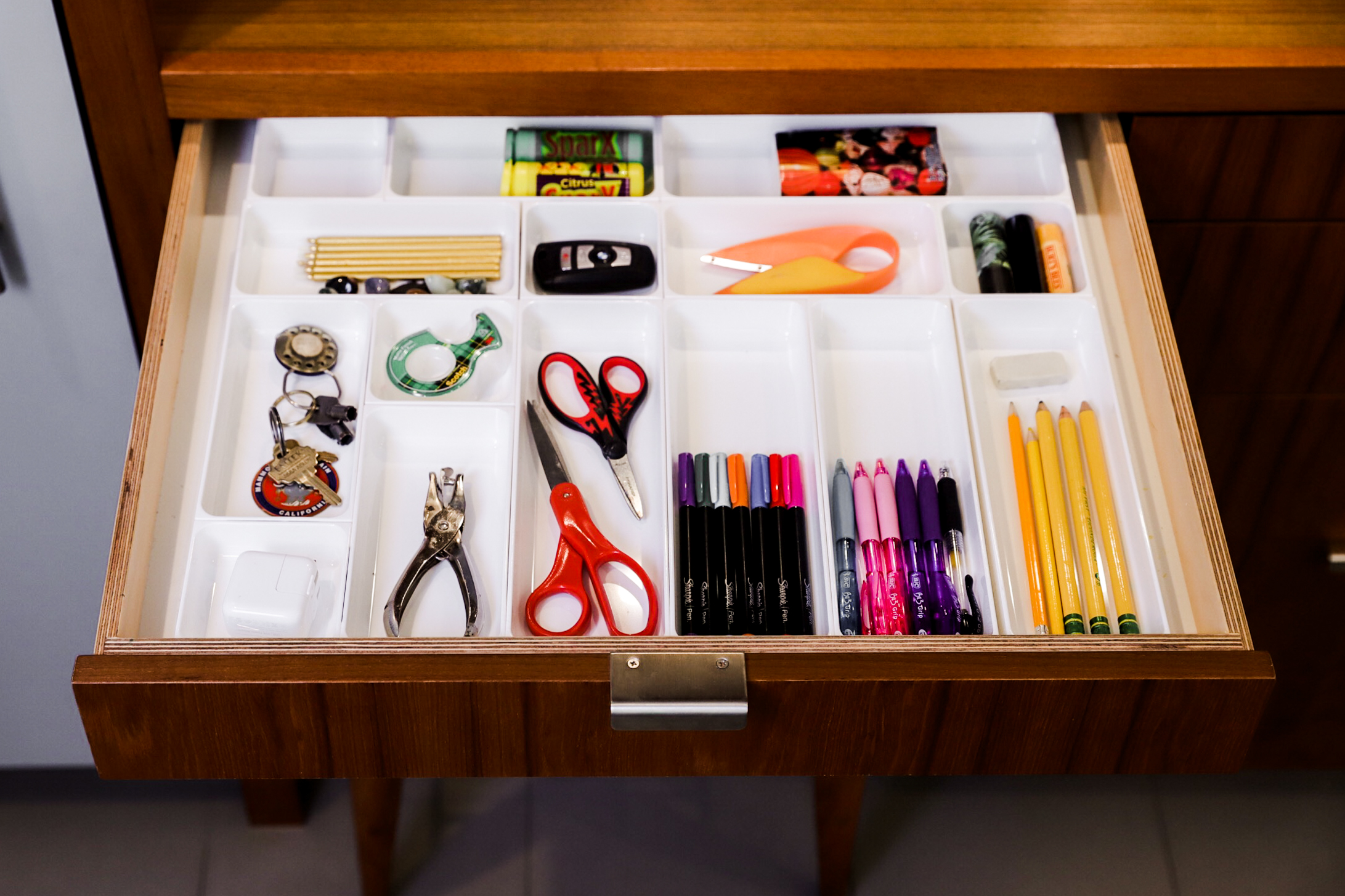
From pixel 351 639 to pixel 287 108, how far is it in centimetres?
50

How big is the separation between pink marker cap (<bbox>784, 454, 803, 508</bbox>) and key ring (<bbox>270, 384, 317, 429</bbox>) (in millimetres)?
392

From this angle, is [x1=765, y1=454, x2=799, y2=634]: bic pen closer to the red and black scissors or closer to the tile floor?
the red and black scissors

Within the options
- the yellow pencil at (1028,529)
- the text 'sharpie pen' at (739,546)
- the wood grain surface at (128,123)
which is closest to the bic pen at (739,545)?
the text 'sharpie pen' at (739,546)

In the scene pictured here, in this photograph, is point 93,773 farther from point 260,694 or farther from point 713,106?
point 713,106

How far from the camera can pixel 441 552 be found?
874 millimetres

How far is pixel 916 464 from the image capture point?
963 millimetres

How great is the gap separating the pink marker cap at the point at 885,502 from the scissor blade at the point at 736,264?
0.74 ft

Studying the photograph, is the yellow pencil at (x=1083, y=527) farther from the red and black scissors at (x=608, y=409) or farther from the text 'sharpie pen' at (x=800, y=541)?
the red and black scissors at (x=608, y=409)

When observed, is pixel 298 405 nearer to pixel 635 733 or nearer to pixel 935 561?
pixel 635 733

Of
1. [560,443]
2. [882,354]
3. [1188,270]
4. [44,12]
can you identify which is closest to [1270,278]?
[1188,270]

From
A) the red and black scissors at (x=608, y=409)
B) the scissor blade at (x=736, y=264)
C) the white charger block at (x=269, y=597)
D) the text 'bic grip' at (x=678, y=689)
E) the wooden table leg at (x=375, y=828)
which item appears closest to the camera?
the text 'bic grip' at (x=678, y=689)

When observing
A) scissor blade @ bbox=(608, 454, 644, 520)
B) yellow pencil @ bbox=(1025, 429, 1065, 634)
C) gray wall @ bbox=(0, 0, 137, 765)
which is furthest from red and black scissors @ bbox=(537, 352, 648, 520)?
gray wall @ bbox=(0, 0, 137, 765)

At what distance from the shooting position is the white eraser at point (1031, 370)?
0.97 meters

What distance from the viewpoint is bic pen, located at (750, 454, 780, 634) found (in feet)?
2.83
